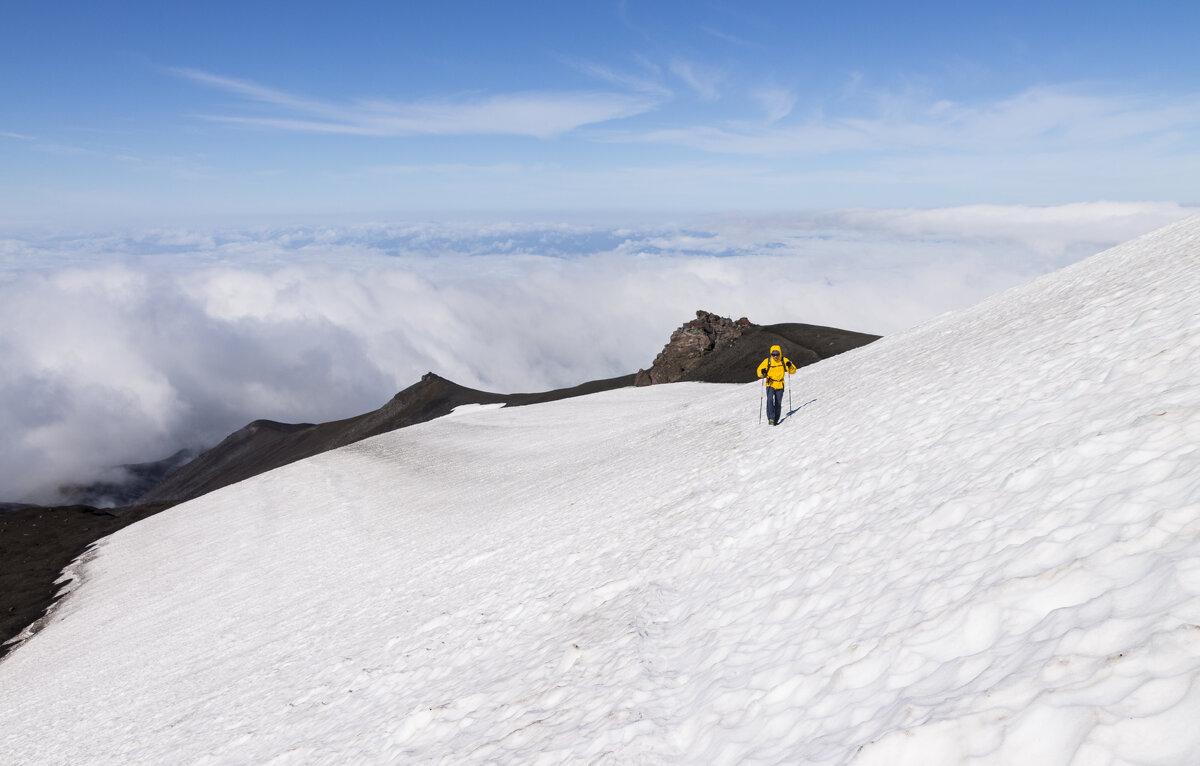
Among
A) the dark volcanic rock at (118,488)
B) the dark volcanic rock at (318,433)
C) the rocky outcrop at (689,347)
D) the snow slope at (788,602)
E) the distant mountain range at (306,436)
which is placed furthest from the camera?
the dark volcanic rock at (118,488)

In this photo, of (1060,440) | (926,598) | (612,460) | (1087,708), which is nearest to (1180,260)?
(1060,440)

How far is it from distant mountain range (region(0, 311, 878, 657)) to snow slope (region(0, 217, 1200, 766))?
10.3 m

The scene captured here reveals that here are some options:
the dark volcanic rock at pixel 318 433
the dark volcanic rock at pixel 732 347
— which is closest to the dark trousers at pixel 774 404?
the dark volcanic rock at pixel 732 347

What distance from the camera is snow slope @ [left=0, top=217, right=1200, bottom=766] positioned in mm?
4785

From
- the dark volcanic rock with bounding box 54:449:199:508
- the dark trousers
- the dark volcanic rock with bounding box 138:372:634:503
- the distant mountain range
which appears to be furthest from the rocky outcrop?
the dark volcanic rock with bounding box 54:449:199:508

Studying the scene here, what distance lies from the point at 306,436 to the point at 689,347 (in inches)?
2368

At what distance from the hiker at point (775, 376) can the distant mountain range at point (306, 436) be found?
30.8 m

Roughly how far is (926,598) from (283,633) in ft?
54.5

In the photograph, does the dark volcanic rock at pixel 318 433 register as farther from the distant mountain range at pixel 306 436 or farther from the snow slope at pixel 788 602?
the snow slope at pixel 788 602

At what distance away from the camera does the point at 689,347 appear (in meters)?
69.6

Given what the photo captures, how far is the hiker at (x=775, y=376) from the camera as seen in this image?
61.3ft

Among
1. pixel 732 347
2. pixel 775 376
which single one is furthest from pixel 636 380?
pixel 775 376

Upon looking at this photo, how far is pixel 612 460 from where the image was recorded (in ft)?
82.3

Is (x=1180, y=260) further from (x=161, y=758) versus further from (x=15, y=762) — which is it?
(x=15, y=762)
